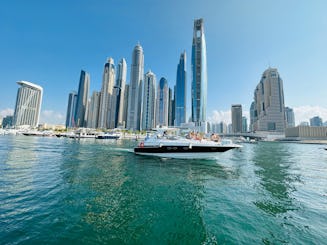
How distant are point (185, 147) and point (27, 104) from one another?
245903mm

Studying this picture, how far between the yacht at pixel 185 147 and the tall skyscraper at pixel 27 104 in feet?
774

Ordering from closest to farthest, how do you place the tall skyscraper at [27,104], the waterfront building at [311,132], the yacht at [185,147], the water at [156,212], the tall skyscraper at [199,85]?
1. the water at [156,212]
2. the yacht at [185,147]
3. the waterfront building at [311,132]
4. the tall skyscraper at [199,85]
5. the tall skyscraper at [27,104]

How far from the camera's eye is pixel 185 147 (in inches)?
799

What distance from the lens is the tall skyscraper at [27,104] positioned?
185887 mm

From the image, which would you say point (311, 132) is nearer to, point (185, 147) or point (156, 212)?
point (185, 147)

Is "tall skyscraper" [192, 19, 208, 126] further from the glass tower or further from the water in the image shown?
the water

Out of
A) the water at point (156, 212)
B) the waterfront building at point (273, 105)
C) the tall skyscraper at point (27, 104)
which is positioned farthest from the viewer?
the tall skyscraper at point (27, 104)

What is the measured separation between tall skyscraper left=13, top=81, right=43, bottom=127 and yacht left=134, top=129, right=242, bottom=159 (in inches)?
9282

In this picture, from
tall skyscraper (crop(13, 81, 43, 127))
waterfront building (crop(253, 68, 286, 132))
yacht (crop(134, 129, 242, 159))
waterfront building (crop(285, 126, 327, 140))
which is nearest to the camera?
yacht (crop(134, 129, 242, 159))

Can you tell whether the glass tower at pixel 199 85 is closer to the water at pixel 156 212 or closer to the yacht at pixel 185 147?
the yacht at pixel 185 147

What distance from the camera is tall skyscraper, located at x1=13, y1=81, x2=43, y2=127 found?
186m

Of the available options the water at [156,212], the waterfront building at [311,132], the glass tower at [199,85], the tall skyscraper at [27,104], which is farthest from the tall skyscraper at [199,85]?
the tall skyscraper at [27,104]

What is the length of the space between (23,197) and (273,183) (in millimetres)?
16367

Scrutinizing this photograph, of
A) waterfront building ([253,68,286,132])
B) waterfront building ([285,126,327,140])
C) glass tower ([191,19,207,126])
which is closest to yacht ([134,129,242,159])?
glass tower ([191,19,207,126])
